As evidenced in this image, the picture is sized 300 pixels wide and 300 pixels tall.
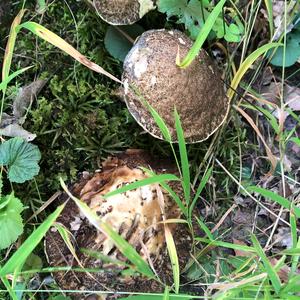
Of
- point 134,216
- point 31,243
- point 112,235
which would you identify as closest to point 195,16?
point 134,216

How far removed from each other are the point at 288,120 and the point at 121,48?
3.31 feet

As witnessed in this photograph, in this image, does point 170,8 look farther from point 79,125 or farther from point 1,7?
point 1,7

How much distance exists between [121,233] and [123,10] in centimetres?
102

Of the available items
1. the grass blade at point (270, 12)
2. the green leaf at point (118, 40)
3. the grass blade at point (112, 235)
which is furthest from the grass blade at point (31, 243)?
the grass blade at point (270, 12)

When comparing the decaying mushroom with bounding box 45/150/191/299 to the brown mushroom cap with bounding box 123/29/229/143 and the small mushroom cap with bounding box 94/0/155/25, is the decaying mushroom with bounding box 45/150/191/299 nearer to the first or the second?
the brown mushroom cap with bounding box 123/29/229/143

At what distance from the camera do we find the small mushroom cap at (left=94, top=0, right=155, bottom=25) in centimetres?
227

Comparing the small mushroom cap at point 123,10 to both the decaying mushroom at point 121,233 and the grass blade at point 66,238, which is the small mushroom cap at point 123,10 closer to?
the decaying mushroom at point 121,233

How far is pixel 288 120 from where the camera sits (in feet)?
8.87

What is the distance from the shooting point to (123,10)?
2277mm

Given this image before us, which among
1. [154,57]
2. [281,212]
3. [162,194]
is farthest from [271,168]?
[154,57]

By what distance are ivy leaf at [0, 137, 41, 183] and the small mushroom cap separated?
69 cm

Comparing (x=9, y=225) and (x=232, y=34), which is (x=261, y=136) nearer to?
(x=232, y=34)

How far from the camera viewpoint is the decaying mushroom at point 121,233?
6.73 feet

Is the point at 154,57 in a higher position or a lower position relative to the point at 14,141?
higher
